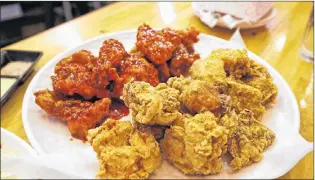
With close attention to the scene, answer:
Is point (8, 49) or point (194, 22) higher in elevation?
point (8, 49)

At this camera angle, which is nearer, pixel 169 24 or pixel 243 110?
pixel 243 110

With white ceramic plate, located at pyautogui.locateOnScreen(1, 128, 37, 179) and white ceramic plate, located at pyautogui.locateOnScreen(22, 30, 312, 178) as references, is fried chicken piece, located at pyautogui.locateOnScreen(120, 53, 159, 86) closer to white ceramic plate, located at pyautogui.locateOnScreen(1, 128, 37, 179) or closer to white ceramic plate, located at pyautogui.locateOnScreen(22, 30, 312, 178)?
white ceramic plate, located at pyautogui.locateOnScreen(22, 30, 312, 178)

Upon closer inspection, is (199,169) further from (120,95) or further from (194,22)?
(194,22)

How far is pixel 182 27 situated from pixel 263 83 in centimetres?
103

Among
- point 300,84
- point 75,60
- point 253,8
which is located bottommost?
point 300,84

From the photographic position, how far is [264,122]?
140 centimetres

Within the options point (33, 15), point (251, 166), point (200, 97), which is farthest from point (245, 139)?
point (33, 15)

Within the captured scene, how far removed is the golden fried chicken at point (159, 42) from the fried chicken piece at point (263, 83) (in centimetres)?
38

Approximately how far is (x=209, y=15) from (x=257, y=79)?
953 millimetres

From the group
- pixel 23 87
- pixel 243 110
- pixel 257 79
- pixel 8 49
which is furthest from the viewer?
pixel 8 49

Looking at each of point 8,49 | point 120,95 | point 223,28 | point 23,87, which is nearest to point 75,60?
point 120,95

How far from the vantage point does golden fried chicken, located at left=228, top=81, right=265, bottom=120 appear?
136 centimetres

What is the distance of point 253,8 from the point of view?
2186 mm

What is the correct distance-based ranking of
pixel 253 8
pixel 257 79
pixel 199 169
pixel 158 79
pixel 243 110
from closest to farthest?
pixel 199 169
pixel 243 110
pixel 257 79
pixel 158 79
pixel 253 8
